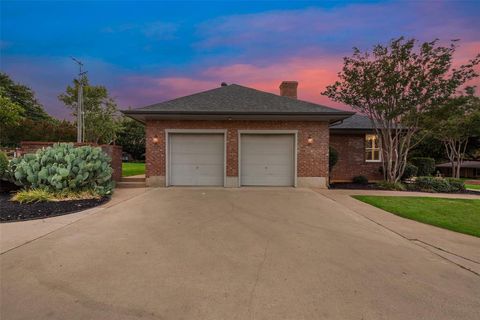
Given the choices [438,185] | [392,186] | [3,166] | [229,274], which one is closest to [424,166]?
[438,185]

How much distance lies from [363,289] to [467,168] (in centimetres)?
3440

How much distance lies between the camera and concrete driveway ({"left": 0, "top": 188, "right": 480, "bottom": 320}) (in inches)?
92.4

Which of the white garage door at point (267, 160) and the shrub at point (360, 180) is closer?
the white garage door at point (267, 160)

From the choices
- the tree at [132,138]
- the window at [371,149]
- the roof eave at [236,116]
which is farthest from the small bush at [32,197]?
the tree at [132,138]

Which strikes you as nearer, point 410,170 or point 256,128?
point 256,128

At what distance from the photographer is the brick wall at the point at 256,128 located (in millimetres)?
10258

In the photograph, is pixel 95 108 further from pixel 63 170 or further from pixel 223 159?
pixel 63 170

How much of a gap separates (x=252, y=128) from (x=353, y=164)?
23.8ft

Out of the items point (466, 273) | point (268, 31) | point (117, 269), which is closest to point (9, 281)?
point (117, 269)

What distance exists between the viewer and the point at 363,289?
2.73 meters

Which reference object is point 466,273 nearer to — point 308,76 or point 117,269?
point 117,269

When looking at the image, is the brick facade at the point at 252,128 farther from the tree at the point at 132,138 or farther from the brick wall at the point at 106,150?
the tree at the point at 132,138

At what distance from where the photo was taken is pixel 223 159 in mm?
10477

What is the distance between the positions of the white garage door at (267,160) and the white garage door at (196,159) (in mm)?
1076
